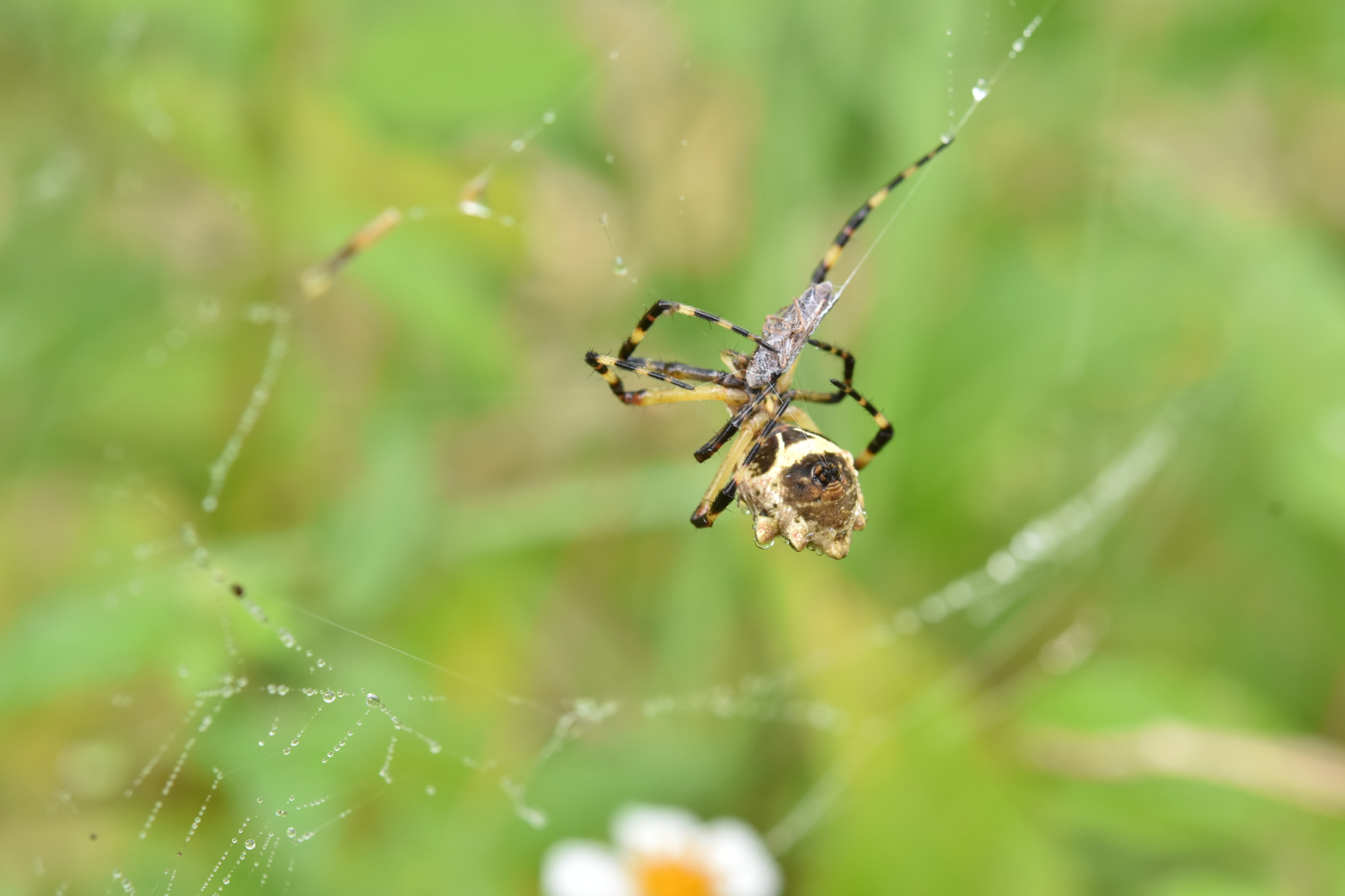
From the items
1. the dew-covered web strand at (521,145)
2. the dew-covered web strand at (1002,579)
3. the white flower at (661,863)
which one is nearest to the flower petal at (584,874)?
the white flower at (661,863)

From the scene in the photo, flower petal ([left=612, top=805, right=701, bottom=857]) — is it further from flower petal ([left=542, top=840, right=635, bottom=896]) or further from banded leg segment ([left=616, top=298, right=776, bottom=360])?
banded leg segment ([left=616, top=298, right=776, bottom=360])

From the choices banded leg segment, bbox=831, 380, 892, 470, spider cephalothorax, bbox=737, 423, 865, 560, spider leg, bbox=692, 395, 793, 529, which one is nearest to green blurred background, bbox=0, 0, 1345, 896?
banded leg segment, bbox=831, 380, 892, 470

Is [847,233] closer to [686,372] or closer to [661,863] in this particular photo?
[686,372]

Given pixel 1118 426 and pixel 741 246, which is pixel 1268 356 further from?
pixel 741 246

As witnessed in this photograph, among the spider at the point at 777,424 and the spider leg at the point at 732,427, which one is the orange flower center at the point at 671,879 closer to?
the spider at the point at 777,424


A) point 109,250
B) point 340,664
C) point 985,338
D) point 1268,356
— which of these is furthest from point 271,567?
point 1268,356

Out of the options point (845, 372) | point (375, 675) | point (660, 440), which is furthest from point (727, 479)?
point (660, 440)
